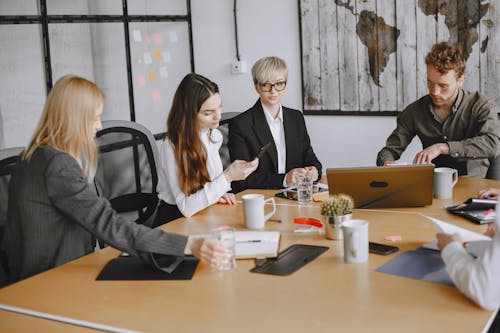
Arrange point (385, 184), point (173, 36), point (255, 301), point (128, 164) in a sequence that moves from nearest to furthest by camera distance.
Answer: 1. point (255, 301)
2. point (385, 184)
3. point (128, 164)
4. point (173, 36)

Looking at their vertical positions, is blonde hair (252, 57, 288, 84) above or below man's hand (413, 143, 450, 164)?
above

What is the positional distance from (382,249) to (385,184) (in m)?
0.49

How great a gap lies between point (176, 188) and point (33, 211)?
727 millimetres

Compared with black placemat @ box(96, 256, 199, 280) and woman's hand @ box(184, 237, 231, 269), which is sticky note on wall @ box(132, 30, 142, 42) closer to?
black placemat @ box(96, 256, 199, 280)

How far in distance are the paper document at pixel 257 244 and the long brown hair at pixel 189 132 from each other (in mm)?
574

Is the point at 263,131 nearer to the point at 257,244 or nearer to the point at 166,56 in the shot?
the point at 257,244

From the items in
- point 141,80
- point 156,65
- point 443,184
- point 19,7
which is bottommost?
point 443,184

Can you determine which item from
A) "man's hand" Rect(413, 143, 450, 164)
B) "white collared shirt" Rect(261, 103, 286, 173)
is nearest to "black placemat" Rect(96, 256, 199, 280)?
Result: "man's hand" Rect(413, 143, 450, 164)

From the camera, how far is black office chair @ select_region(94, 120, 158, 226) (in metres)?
2.89

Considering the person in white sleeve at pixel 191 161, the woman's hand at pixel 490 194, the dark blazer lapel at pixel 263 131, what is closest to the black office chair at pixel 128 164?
the person in white sleeve at pixel 191 161

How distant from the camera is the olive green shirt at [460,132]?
9.78 feet

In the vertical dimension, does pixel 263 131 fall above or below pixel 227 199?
above

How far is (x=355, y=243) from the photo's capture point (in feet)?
5.97

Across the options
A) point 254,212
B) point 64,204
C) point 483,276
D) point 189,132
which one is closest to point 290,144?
A: point 189,132
